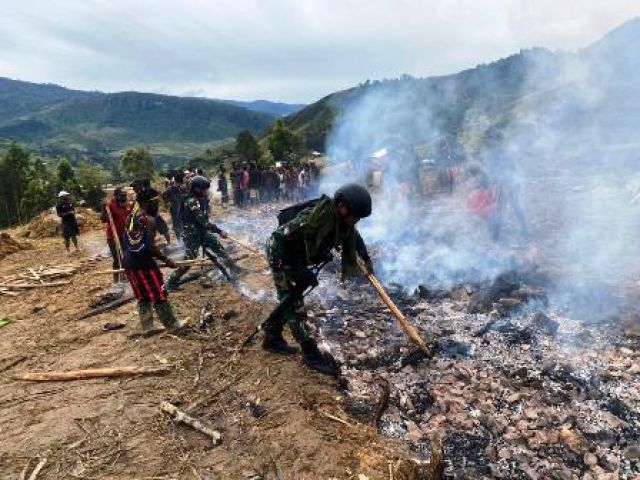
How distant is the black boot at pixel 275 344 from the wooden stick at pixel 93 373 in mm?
1206

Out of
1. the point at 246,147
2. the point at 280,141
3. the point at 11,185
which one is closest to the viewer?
the point at 280,141

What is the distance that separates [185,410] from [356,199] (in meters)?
2.71

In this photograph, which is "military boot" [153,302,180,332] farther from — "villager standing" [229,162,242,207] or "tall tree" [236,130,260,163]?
"tall tree" [236,130,260,163]

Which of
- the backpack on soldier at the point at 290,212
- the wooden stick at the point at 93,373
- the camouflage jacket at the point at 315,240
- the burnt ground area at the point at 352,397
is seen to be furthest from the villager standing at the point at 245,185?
the camouflage jacket at the point at 315,240

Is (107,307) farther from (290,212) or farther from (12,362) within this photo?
(290,212)

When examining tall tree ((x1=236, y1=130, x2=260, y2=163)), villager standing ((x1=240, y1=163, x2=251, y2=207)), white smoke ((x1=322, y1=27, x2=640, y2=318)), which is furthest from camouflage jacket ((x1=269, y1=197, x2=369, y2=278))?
tall tree ((x1=236, y1=130, x2=260, y2=163))

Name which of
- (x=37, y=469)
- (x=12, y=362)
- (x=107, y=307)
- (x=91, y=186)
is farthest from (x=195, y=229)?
(x=91, y=186)

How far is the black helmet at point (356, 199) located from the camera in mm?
4648

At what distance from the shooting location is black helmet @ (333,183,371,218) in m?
4.65

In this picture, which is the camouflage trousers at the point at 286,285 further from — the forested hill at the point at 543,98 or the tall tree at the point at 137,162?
the tall tree at the point at 137,162

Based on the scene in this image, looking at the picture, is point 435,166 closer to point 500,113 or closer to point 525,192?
point 525,192

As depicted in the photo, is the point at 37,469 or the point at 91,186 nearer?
the point at 37,469

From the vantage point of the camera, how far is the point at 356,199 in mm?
4648

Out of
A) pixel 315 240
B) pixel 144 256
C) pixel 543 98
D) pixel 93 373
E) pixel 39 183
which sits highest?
pixel 543 98
